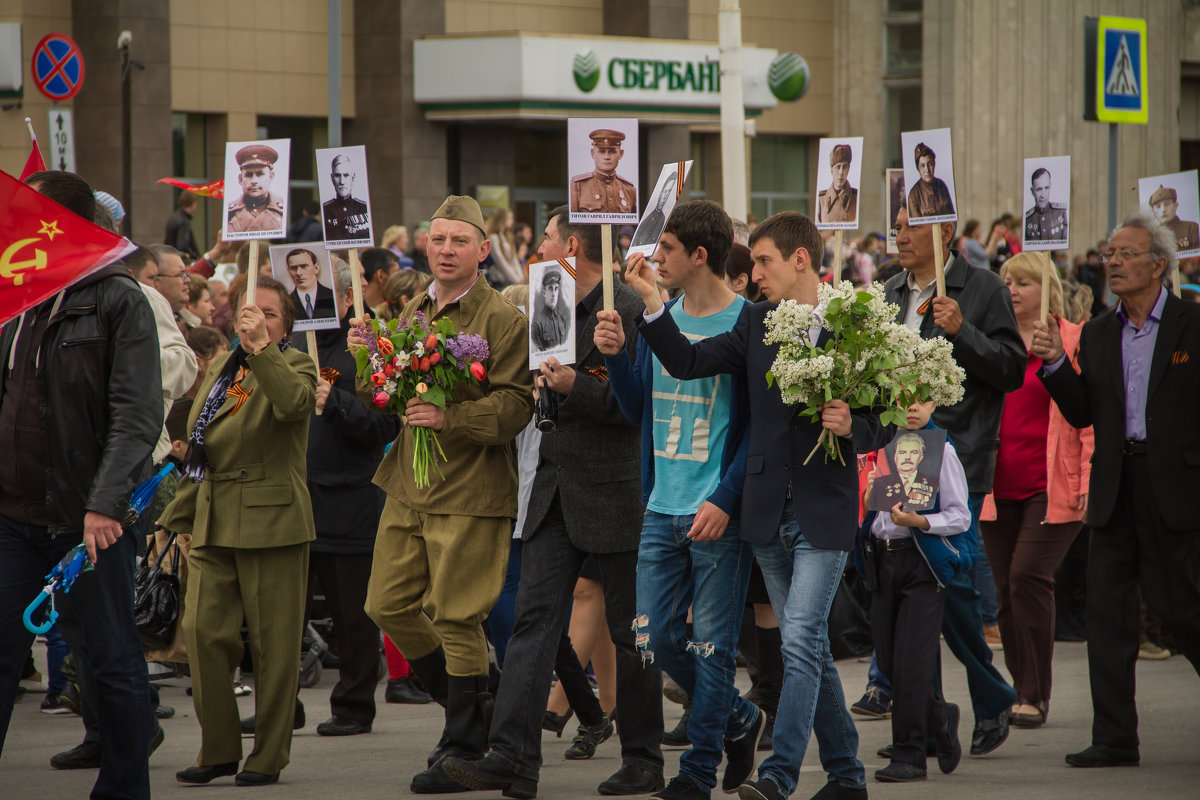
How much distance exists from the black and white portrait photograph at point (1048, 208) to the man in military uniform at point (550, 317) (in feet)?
8.49

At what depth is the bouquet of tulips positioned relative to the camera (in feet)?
20.9

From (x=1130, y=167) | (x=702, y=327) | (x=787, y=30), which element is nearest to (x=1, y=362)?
(x=702, y=327)

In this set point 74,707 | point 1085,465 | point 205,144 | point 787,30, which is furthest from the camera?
point 787,30

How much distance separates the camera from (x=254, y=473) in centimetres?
663

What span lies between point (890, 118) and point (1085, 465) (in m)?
29.5

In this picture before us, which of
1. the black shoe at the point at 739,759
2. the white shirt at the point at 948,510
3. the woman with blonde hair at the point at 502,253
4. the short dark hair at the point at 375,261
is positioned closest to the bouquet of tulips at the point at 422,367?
the black shoe at the point at 739,759

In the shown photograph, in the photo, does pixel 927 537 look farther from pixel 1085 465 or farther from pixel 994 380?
pixel 1085 465

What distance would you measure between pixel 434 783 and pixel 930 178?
345 centimetres

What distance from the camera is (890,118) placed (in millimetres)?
37031

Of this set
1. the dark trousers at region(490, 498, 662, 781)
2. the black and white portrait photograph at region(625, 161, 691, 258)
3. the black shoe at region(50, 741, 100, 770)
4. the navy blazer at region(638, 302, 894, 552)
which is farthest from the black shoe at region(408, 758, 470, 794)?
the black and white portrait photograph at region(625, 161, 691, 258)

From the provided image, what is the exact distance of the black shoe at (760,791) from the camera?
5621mm

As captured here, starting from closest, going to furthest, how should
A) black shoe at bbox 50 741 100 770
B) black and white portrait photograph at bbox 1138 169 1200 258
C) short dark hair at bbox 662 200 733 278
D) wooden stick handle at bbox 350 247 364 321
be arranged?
short dark hair at bbox 662 200 733 278 < black shoe at bbox 50 741 100 770 < wooden stick handle at bbox 350 247 364 321 < black and white portrait photograph at bbox 1138 169 1200 258

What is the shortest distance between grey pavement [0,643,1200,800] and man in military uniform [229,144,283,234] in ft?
8.05

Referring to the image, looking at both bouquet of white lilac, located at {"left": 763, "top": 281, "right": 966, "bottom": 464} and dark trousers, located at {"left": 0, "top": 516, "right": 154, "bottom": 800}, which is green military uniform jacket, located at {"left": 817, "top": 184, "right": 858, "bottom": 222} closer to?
bouquet of white lilac, located at {"left": 763, "top": 281, "right": 966, "bottom": 464}
